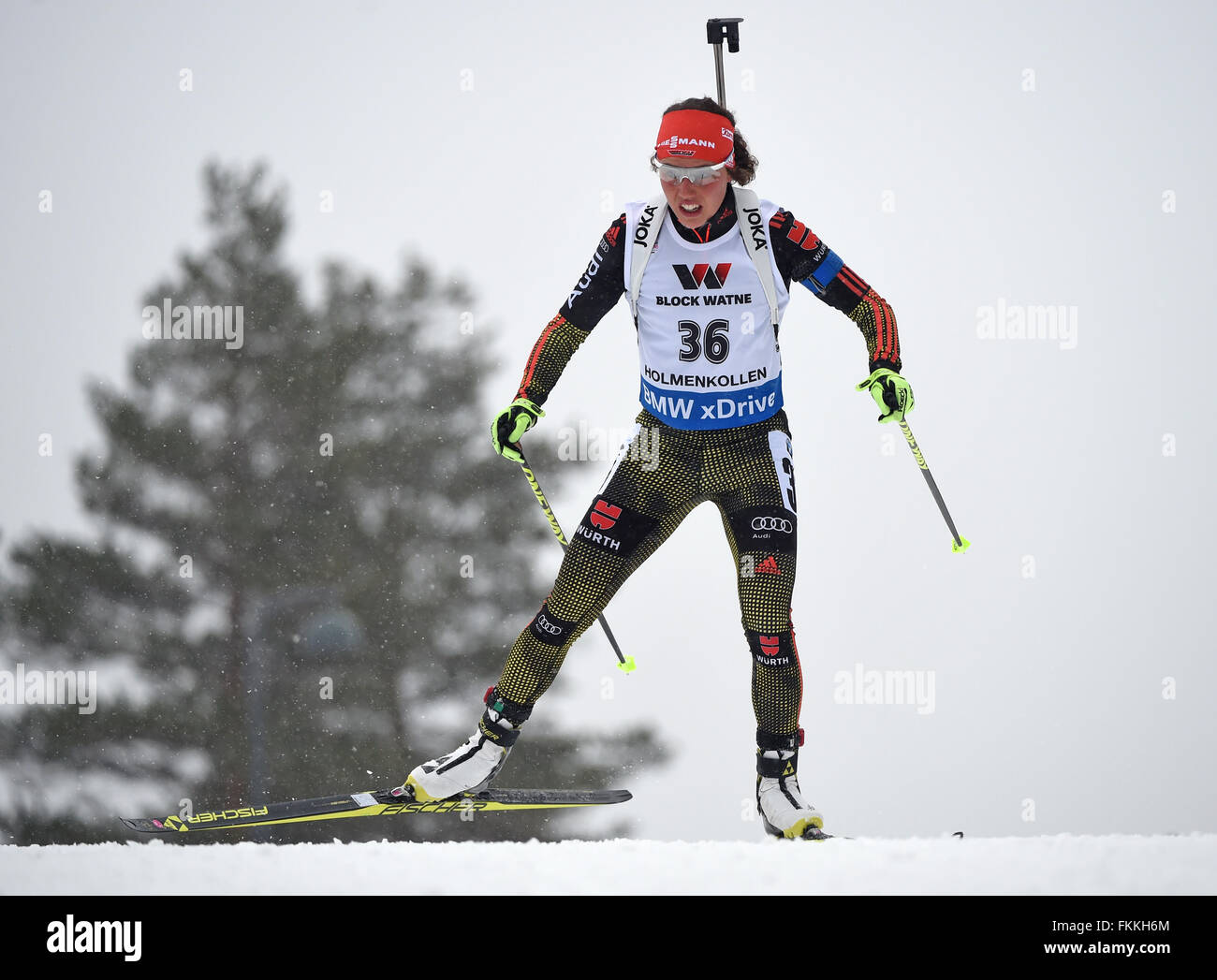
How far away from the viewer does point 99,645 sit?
14766mm

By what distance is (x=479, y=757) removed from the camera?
469 cm

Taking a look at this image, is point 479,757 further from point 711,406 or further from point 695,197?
point 695,197

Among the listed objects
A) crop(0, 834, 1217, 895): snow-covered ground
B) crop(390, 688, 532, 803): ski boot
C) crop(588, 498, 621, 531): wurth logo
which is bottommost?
crop(0, 834, 1217, 895): snow-covered ground

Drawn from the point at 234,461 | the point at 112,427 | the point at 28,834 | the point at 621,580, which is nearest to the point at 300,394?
the point at 234,461

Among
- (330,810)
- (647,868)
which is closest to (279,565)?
(330,810)

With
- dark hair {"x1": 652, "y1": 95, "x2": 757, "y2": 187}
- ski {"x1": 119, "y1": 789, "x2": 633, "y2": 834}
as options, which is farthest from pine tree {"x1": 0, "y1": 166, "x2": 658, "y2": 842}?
dark hair {"x1": 652, "y1": 95, "x2": 757, "y2": 187}

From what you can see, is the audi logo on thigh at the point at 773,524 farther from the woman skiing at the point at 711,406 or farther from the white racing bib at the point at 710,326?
the white racing bib at the point at 710,326

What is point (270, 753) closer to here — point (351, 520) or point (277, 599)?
point (277, 599)

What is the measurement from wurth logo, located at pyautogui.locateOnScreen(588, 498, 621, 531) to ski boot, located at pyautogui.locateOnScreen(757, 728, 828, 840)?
993 millimetres

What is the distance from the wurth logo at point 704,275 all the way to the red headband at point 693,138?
0.39 meters

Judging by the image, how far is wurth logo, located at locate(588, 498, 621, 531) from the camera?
450 centimetres

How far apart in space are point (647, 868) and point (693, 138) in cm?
257

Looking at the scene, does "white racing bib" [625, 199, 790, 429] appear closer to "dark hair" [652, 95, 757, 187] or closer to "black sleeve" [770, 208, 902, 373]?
"black sleeve" [770, 208, 902, 373]
